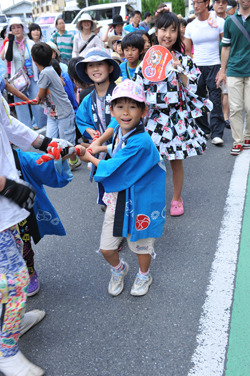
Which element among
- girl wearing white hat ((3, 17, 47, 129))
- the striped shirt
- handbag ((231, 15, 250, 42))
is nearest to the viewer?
handbag ((231, 15, 250, 42))

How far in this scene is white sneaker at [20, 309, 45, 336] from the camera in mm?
2316

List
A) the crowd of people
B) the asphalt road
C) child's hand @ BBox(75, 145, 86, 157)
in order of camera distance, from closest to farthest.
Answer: the crowd of people → the asphalt road → child's hand @ BBox(75, 145, 86, 157)

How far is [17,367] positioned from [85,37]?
6.18 metres

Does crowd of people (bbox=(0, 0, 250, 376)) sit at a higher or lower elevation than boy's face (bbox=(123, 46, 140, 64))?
lower

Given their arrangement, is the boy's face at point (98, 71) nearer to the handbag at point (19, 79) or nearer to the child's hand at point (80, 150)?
the child's hand at point (80, 150)

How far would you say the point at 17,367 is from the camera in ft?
6.37

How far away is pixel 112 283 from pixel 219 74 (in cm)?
381

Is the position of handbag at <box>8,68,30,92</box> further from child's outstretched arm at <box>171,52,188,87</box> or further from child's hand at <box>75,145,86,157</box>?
child's hand at <box>75,145,86,157</box>

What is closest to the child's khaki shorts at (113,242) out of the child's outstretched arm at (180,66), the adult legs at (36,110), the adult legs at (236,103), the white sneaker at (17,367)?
the white sneaker at (17,367)

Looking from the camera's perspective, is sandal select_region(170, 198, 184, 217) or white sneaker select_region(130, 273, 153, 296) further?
sandal select_region(170, 198, 184, 217)

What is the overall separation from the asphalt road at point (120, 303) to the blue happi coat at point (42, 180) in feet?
1.62

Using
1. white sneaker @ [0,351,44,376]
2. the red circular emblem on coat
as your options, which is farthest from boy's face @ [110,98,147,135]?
white sneaker @ [0,351,44,376]

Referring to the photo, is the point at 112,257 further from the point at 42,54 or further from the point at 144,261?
the point at 42,54

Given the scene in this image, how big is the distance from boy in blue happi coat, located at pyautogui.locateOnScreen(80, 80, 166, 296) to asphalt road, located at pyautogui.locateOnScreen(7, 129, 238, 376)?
0.36 meters
